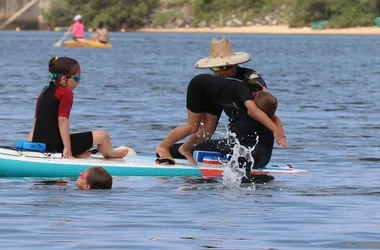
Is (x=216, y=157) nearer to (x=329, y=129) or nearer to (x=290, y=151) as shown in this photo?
(x=290, y=151)

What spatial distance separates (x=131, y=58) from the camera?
174 ft

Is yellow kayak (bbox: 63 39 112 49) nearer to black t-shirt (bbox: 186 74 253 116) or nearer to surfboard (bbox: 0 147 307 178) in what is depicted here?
surfboard (bbox: 0 147 307 178)

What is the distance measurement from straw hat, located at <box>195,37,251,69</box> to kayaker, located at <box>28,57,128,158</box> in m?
1.24

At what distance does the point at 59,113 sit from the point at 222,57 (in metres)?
1.66

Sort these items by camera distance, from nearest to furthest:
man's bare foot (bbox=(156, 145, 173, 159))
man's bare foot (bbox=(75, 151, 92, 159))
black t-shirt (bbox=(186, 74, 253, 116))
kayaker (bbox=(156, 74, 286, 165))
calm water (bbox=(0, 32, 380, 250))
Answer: calm water (bbox=(0, 32, 380, 250)), kayaker (bbox=(156, 74, 286, 165)), black t-shirt (bbox=(186, 74, 253, 116)), man's bare foot (bbox=(75, 151, 92, 159)), man's bare foot (bbox=(156, 145, 173, 159))

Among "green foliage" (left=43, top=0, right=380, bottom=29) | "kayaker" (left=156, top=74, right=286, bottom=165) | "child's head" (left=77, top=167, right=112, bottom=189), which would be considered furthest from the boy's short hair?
"green foliage" (left=43, top=0, right=380, bottom=29)

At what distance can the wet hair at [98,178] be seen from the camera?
12.1 meters

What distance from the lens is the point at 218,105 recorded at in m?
13.0

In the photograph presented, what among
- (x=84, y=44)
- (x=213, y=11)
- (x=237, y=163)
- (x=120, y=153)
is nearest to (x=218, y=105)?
(x=237, y=163)

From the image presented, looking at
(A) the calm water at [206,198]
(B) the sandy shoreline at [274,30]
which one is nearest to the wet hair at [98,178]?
(A) the calm water at [206,198]

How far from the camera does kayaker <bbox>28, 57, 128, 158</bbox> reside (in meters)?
12.7

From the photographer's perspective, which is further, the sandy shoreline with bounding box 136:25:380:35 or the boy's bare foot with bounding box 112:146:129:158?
the sandy shoreline with bounding box 136:25:380:35

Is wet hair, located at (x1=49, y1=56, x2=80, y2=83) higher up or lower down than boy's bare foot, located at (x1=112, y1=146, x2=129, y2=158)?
higher up

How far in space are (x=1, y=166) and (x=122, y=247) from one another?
403 cm
